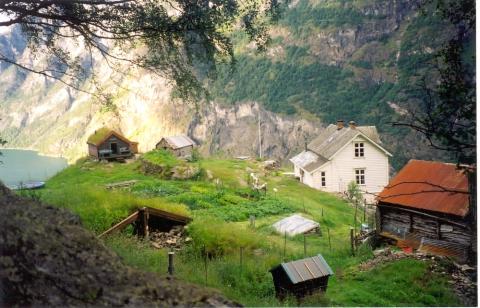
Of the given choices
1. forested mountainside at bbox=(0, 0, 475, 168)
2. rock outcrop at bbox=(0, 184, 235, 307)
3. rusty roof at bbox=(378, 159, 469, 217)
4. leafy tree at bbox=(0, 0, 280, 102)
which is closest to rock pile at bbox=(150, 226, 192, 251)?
leafy tree at bbox=(0, 0, 280, 102)

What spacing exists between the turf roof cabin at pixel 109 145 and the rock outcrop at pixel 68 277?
1194 inches

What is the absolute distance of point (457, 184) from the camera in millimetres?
13078

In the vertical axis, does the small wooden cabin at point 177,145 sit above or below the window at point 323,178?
above

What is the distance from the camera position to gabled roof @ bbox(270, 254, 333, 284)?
783 cm

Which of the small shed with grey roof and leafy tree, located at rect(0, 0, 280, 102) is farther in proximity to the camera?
leafy tree, located at rect(0, 0, 280, 102)

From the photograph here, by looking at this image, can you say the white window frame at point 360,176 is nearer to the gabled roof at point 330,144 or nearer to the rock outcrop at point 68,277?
the gabled roof at point 330,144

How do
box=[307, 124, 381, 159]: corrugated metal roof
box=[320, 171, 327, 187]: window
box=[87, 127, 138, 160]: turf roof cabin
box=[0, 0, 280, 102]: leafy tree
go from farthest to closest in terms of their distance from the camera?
box=[87, 127, 138, 160]: turf roof cabin
box=[320, 171, 327, 187]: window
box=[307, 124, 381, 159]: corrugated metal roof
box=[0, 0, 280, 102]: leafy tree

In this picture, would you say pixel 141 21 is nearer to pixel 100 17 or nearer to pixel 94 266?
pixel 100 17

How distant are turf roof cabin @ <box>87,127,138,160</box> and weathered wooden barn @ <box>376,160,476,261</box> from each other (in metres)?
23.5

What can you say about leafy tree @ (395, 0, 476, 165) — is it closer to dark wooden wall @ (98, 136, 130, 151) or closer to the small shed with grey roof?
the small shed with grey roof

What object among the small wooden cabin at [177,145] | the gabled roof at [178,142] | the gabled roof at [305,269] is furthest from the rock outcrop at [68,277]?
the gabled roof at [178,142]

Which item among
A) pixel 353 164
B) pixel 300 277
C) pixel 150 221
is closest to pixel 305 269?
pixel 300 277

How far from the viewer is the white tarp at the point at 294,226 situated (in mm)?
16406

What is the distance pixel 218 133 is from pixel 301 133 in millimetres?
18664
